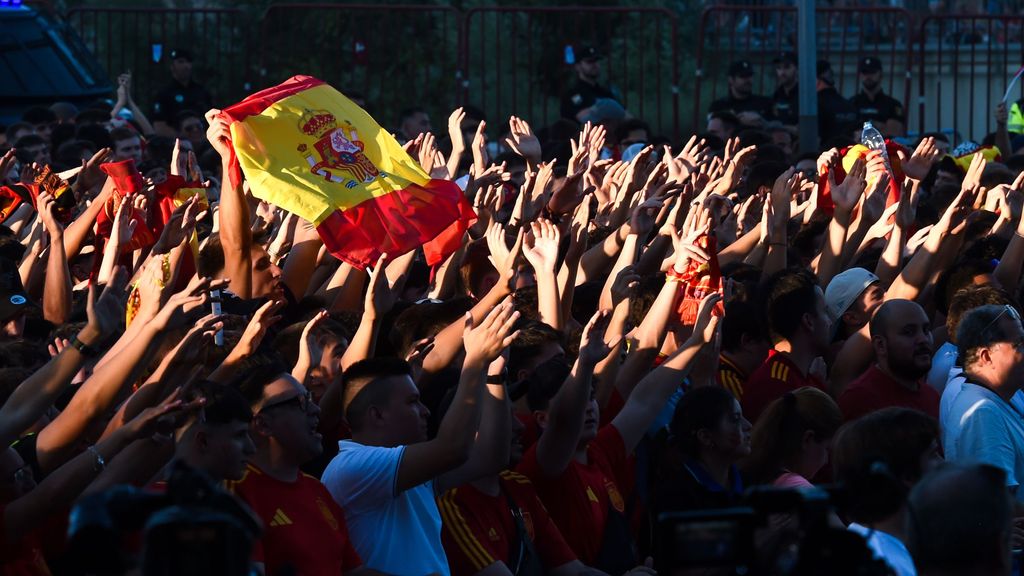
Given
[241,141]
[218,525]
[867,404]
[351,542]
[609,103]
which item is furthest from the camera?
[609,103]

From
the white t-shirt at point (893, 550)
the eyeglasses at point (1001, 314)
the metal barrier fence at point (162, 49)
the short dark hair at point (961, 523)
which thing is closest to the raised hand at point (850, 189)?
the eyeglasses at point (1001, 314)

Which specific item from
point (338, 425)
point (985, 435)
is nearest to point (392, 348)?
point (338, 425)

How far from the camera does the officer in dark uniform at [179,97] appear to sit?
1611 centimetres

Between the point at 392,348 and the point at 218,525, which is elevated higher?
the point at 218,525

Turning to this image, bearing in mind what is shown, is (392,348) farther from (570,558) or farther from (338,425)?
(570,558)

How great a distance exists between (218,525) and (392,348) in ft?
Answer: 14.1

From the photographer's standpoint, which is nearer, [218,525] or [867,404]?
[218,525]

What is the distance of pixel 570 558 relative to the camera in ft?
18.9

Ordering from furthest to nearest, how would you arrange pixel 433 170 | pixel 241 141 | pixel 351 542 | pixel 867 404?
1. pixel 433 170
2. pixel 241 141
3. pixel 867 404
4. pixel 351 542

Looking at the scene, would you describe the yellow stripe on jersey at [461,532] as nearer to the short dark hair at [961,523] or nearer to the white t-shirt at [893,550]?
the white t-shirt at [893,550]

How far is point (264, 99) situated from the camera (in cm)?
846

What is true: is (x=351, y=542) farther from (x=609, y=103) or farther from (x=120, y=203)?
(x=609, y=103)

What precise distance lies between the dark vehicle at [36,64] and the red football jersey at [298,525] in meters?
11.8

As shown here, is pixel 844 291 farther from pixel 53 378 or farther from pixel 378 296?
pixel 53 378
